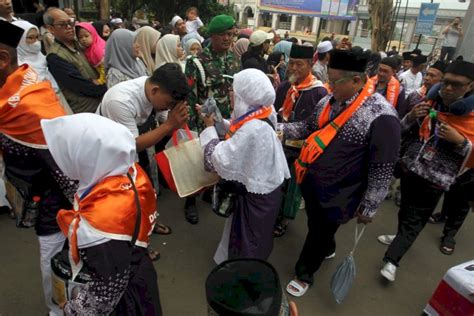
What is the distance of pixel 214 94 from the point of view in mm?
3400

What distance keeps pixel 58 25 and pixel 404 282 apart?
4259 mm

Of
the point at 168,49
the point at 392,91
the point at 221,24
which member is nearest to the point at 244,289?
the point at 221,24

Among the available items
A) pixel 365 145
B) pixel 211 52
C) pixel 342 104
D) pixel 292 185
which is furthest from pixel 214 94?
pixel 365 145

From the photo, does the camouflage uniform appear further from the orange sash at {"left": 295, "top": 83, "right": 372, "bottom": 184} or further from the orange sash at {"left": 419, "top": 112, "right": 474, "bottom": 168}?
the orange sash at {"left": 419, "top": 112, "right": 474, "bottom": 168}

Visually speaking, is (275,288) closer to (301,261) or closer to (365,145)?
(365,145)

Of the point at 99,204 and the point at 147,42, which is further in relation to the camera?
the point at 147,42

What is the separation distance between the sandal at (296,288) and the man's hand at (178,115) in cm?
174

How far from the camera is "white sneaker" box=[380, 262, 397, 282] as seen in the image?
2.94 m

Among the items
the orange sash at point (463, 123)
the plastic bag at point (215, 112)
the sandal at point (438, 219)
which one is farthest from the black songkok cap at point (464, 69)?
the sandal at point (438, 219)

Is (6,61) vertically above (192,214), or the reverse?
(6,61)

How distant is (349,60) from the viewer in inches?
84.8

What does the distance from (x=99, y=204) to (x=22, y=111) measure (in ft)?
2.58

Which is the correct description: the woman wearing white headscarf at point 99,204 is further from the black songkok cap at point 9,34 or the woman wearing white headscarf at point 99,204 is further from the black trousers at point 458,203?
the black trousers at point 458,203

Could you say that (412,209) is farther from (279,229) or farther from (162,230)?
(162,230)
